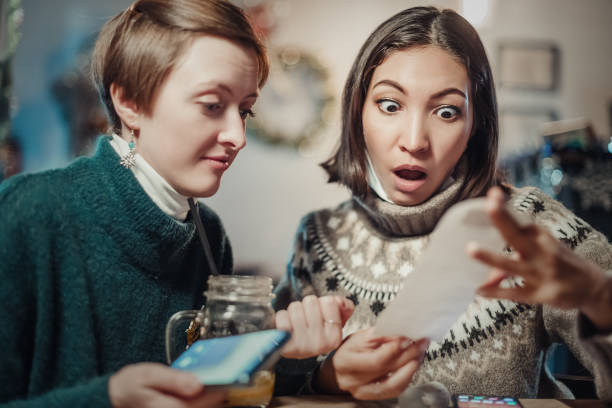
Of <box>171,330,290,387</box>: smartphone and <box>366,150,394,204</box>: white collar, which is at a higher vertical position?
<box>366,150,394,204</box>: white collar

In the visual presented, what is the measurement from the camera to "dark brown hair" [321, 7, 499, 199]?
1069mm

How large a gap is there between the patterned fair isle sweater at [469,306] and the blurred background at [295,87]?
2407 mm

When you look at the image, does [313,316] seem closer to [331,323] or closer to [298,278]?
[331,323]

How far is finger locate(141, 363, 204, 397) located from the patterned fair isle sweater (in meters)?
0.63

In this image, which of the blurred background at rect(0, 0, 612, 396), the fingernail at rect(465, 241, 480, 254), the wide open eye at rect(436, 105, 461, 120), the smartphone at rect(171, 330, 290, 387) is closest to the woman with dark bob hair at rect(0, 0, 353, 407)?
the smartphone at rect(171, 330, 290, 387)

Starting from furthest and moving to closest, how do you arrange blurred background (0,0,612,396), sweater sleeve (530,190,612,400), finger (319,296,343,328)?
blurred background (0,0,612,396)
sweater sleeve (530,190,612,400)
finger (319,296,343,328)

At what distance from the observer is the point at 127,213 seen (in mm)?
832

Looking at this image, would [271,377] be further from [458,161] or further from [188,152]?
[458,161]

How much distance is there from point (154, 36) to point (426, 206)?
63cm

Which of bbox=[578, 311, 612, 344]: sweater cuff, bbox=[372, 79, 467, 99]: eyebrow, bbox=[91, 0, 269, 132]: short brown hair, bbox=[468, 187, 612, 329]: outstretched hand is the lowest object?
bbox=[578, 311, 612, 344]: sweater cuff

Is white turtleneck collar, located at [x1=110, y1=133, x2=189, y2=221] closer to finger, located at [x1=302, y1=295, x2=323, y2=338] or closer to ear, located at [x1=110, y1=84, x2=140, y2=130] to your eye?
ear, located at [x1=110, y1=84, x2=140, y2=130]

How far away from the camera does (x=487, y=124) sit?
1.16 metres

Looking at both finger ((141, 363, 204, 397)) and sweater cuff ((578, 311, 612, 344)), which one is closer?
finger ((141, 363, 204, 397))

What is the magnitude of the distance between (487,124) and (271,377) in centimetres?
74
